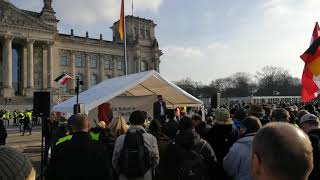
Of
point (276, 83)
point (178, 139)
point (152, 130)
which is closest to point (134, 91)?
point (152, 130)

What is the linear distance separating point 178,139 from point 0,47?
63.9 meters

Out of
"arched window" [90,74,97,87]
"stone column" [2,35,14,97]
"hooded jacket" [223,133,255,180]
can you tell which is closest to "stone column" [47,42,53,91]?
"stone column" [2,35,14,97]

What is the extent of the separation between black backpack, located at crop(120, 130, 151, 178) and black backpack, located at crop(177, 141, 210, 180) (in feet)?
2.61

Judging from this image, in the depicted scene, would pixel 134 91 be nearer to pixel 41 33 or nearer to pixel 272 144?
pixel 272 144

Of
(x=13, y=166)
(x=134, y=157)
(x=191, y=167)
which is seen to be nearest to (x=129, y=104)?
(x=134, y=157)

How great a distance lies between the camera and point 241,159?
524cm

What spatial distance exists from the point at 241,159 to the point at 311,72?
735cm

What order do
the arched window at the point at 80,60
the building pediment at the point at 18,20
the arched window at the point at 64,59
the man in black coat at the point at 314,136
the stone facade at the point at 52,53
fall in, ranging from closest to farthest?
1. the man in black coat at the point at 314,136
2. the building pediment at the point at 18,20
3. the stone facade at the point at 52,53
4. the arched window at the point at 64,59
5. the arched window at the point at 80,60

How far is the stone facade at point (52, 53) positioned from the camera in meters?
62.3

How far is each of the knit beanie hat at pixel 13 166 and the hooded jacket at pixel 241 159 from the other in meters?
3.76

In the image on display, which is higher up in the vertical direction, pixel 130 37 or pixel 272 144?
pixel 130 37

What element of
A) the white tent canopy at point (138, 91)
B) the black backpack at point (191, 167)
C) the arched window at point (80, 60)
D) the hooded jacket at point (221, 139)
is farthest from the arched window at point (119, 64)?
the black backpack at point (191, 167)

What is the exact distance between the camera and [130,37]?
8394 centimetres

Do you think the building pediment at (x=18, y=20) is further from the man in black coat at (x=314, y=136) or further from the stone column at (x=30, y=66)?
the man in black coat at (x=314, y=136)
